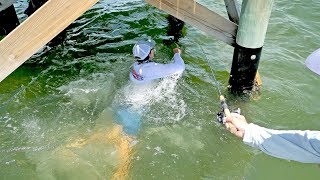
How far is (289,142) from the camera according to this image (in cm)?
276

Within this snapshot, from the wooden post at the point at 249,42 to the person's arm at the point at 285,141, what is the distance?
6.28 ft

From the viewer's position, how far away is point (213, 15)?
4.76 meters

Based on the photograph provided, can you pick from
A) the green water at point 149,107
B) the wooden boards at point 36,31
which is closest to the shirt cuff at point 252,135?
the wooden boards at point 36,31

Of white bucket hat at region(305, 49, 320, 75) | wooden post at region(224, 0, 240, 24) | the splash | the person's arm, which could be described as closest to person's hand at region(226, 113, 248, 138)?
the person's arm

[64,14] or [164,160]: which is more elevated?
[64,14]

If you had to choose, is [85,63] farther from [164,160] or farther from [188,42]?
[164,160]

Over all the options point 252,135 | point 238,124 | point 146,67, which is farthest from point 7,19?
point 252,135

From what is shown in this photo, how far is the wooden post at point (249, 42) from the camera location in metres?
4.54

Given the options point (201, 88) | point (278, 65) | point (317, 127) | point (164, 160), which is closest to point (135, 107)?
point (164, 160)

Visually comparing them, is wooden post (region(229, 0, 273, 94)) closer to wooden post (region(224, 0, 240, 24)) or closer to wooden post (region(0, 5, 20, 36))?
wooden post (region(224, 0, 240, 24))

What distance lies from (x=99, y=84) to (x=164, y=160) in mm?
1991

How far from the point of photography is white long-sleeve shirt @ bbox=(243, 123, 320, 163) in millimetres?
2602

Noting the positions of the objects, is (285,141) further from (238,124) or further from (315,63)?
(315,63)

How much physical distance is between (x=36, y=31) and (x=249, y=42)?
276cm
